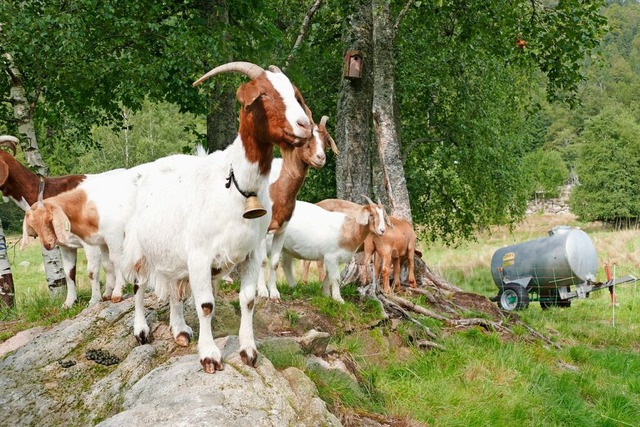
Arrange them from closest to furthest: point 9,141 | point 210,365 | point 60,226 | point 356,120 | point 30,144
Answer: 1. point 210,365
2. point 60,226
3. point 9,141
4. point 30,144
5. point 356,120

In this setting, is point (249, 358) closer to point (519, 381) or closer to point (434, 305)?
point (519, 381)

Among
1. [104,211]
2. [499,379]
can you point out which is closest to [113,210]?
[104,211]

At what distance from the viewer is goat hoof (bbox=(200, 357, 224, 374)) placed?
13.9 ft

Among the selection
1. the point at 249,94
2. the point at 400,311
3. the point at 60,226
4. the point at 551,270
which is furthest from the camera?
the point at 551,270

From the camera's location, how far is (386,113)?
1038cm

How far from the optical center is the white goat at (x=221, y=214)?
4.04 metres

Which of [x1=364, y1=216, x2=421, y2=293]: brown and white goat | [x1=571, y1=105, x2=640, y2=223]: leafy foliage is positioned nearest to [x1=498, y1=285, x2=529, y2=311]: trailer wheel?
[x1=364, y1=216, x2=421, y2=293]: brown and white goat

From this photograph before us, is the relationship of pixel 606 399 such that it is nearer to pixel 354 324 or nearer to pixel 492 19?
pixel 354 324

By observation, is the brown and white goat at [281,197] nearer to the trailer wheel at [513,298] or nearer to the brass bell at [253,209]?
the brass bell at [253,209]

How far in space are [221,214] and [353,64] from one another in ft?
21.4

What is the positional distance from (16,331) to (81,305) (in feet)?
2.52

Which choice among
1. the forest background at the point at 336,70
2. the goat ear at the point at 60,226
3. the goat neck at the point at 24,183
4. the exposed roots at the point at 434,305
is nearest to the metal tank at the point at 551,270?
the forest background at the point at 336,70

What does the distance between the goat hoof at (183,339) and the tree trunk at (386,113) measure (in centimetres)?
580

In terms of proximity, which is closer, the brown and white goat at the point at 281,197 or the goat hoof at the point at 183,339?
the goat hoof at the point at 183,339
